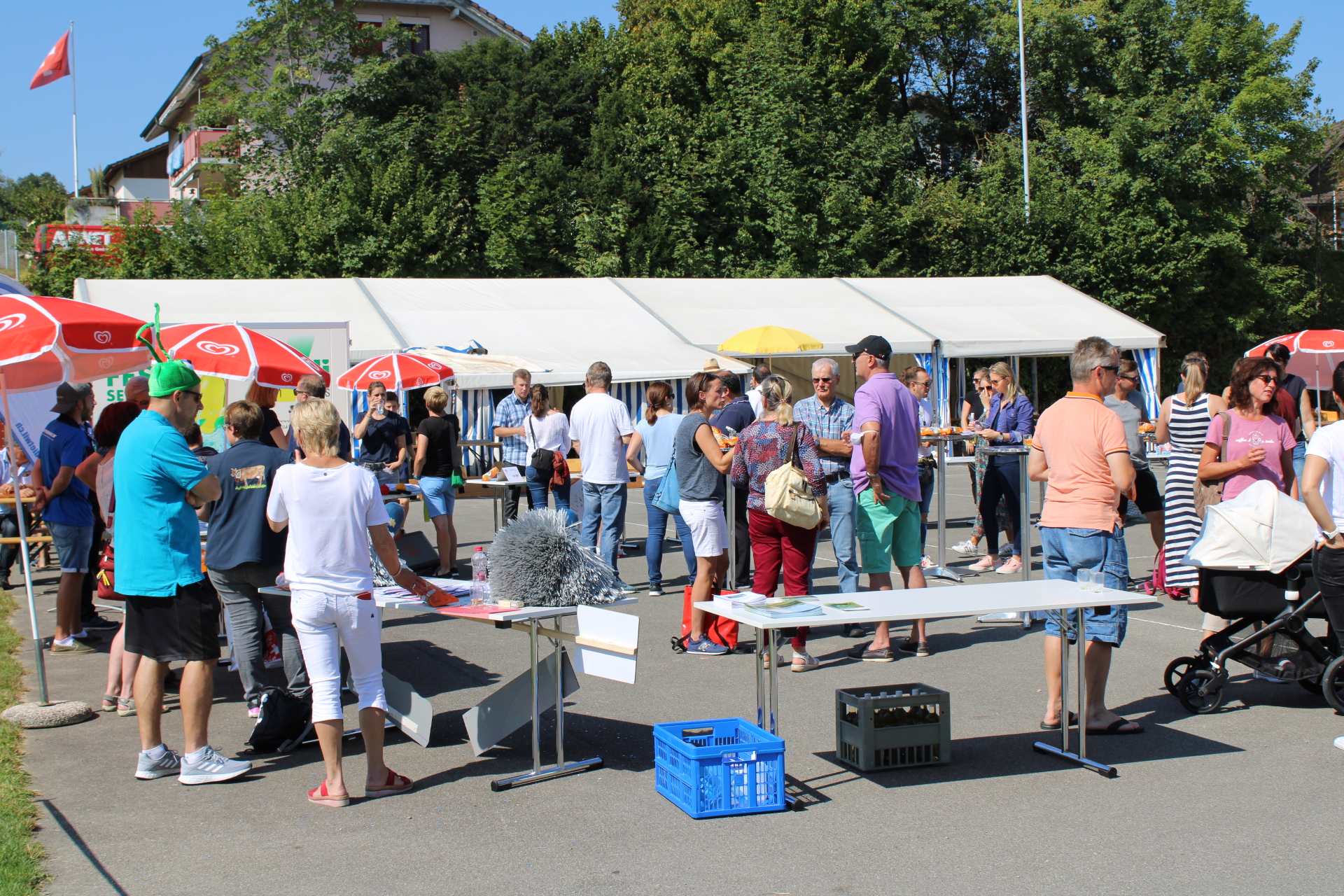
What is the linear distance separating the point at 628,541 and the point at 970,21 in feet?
97.2

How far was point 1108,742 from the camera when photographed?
17.8 feet

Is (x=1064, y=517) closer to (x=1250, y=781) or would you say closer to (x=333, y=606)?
(x=1250, y=781)

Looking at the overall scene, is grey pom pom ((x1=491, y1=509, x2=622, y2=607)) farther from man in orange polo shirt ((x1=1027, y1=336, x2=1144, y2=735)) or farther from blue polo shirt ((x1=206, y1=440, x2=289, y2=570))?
man in orange polo shirt ((x1=1027, y1=336, x2=1144, y2=735))

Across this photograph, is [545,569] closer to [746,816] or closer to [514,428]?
[746,816]

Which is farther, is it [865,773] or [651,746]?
[651,746]

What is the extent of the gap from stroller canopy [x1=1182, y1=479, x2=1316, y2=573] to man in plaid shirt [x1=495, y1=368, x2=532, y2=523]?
21.1 ft

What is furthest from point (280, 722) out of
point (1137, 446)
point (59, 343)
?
point (1137, 446)

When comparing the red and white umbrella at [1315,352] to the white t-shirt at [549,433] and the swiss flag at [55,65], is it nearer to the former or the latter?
the white t-shirt at [549,433]

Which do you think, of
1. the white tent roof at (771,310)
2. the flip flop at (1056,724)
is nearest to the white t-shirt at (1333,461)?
the flip flop at (1056,724)

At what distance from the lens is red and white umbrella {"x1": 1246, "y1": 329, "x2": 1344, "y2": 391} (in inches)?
535

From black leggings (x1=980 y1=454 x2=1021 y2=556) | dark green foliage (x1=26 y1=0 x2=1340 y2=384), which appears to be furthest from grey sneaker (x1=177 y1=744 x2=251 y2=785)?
dark green foliage (x1=26 y1=0 x2=1340 y2=384)

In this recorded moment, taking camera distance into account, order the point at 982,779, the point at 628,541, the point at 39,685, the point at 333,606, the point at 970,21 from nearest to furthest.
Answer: the point at 333,606
the point at 982,779
the point at 39,685
the point at 628,541
the point at 970,21

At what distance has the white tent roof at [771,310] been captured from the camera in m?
21.5

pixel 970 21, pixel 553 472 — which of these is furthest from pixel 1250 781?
pixel 970 21
